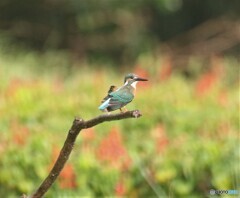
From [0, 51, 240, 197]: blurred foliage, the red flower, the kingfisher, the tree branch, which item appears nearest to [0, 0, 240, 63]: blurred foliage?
[0, 51, 240, 197]: blurred foliage

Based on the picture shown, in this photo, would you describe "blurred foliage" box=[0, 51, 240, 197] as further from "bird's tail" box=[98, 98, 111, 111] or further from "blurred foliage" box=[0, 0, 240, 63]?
"blurred foliage" box=[0, 0, 240, 63]

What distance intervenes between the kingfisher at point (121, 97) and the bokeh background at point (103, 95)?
2.42m

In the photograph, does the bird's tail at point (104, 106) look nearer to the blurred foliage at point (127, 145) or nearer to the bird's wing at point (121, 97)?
the bird's wing at point (121, 97)

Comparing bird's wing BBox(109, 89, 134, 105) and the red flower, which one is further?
the red flower

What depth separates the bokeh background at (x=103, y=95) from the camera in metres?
5.27

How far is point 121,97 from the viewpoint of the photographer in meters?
2.48

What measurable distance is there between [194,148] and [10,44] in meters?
8.55

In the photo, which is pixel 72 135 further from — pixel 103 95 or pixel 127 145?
pixel 103 95

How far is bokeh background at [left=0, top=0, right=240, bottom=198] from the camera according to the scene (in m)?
5.27

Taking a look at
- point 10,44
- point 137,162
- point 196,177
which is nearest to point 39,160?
point 137,162

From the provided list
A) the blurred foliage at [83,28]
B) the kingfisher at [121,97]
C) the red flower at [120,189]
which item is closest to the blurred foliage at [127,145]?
the red flower at [120,189]

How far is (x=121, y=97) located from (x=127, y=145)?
11.8 ft

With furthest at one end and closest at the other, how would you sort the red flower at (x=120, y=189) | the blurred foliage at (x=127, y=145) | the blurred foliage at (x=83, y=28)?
the blurred foliage at (x=83, y=28), the blurred foliage at (x=127, y=145), the red flower at (x=120, y=189)

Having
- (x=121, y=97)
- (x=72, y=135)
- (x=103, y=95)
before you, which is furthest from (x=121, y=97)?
(x=103, y=95)
